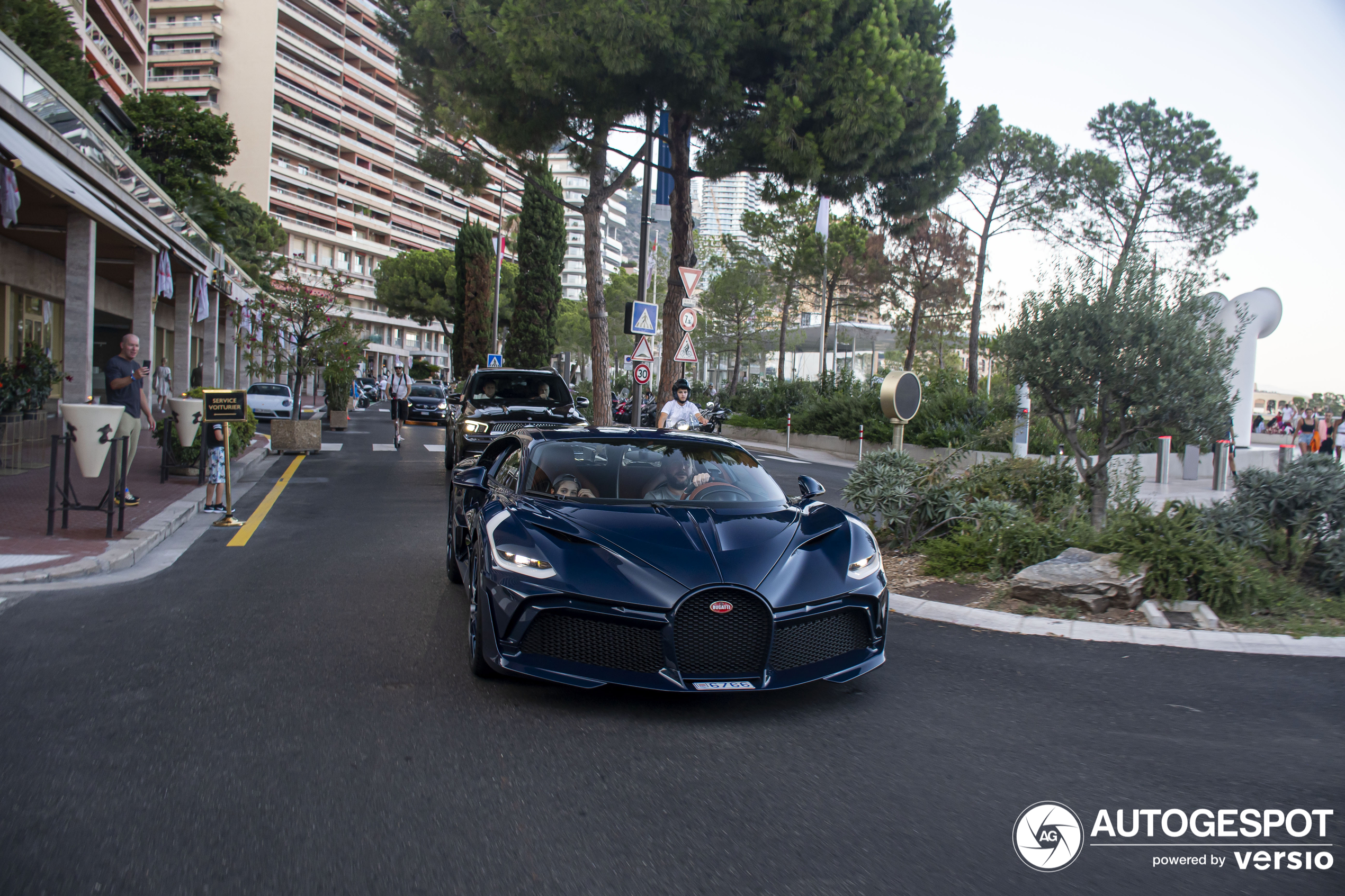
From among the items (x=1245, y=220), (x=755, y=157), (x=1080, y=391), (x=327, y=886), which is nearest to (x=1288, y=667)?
(x=1080, y=391)

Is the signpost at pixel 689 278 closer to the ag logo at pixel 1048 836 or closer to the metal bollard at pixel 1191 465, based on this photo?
the metal bollard at pixel 1191 465

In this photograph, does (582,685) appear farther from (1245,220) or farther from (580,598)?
(1245,220)

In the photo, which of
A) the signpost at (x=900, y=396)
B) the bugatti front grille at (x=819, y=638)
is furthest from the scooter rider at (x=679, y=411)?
the bugatti front grille at (x=819, y=638)

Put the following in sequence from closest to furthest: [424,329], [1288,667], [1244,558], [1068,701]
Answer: [1068,701] < [1288,667] < [1244,558] < [424,329]

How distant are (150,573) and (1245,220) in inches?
1634

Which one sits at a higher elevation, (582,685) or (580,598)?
(580,598)

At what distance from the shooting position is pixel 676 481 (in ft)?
18.9

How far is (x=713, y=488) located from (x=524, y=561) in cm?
159

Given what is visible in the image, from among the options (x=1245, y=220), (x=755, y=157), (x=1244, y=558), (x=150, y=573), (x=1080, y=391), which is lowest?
(x=150, y=573)

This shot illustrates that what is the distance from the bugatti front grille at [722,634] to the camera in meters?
4.20

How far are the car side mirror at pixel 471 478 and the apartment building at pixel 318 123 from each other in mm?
66549

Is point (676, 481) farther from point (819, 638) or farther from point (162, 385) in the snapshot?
point (162, 385)

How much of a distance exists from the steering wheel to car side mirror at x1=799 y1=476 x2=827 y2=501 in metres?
0.41

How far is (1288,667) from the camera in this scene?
18.5ft
